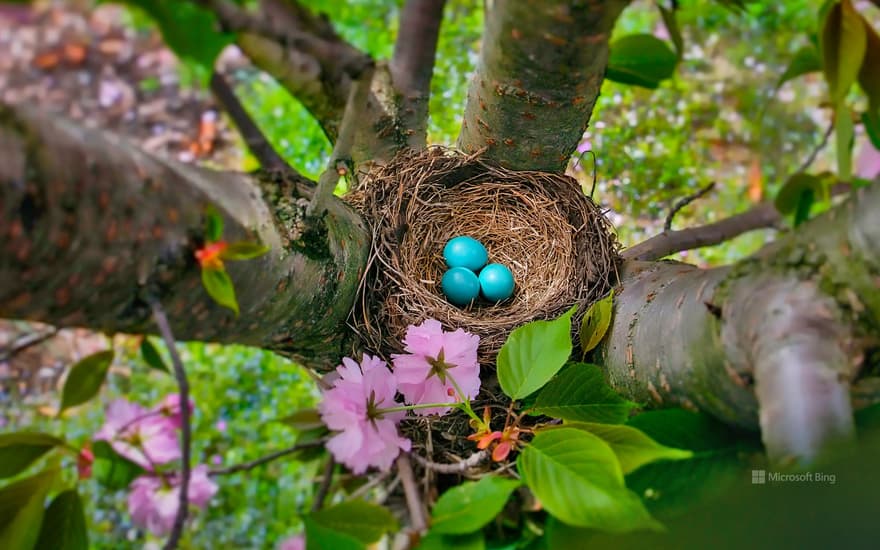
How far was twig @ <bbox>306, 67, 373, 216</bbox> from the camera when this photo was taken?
1.35 feet

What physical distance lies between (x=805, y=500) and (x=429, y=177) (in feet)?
2.27

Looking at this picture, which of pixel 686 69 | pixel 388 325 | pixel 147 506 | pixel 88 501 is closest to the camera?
pixel 147 506

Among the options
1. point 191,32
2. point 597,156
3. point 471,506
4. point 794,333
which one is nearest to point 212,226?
point 191,32

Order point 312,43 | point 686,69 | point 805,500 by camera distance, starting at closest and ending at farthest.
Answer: point 805,500
point 312,43
point 686,69

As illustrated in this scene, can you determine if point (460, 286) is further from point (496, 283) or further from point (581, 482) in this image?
point (581, 482)

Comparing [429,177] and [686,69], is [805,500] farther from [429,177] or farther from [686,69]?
[686,69]

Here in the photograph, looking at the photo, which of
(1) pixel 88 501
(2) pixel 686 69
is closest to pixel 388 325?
(1) pixel 88 501

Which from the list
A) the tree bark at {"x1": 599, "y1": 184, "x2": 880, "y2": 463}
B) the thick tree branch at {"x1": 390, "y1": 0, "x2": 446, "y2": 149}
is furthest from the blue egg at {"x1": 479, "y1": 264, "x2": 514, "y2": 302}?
the tree bark at {"x1": 599, "y1": 184, "x2": 880, "y2": 463}

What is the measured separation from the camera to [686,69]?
157cm

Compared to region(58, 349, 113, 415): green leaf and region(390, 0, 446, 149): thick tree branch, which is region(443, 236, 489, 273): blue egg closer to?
region(390, 0, 446, 149): thick tree branch

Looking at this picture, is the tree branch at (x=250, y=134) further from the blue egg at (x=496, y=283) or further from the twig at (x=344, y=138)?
the blue egg at (x=496, y=283)

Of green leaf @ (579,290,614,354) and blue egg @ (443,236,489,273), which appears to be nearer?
green leaf @ (579,290,614,354)

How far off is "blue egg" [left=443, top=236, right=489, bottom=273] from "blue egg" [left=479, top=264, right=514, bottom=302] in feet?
0.07

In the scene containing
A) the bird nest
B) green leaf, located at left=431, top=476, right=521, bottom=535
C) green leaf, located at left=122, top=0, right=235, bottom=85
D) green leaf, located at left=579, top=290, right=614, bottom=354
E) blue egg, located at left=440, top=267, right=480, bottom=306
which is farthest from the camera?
blue egg, located at left=440, top=267, right=480, bottom=306
